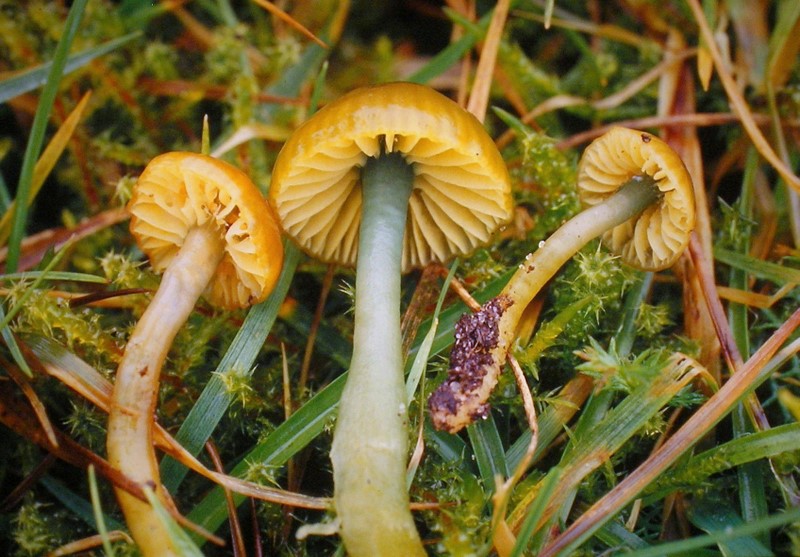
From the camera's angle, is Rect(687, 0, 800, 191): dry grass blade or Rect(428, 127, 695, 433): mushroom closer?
Rect(428, 127, 695, 433): mushroom

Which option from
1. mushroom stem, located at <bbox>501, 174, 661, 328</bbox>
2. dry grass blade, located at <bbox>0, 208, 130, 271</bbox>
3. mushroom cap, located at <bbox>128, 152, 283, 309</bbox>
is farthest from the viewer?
dry grass blade, located at <bbox>0, 208, 130, 271</bbox>

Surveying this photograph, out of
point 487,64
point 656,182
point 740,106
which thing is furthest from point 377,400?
point 740,106

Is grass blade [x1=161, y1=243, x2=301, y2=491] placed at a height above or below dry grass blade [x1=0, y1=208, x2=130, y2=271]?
below

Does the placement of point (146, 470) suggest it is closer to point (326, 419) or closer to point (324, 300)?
point (326, 419)

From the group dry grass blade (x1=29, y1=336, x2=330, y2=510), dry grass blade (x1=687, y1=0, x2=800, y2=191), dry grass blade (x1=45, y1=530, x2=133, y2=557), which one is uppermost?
dry grass blade (x1=687, y1=0, x2=800, y2=191)

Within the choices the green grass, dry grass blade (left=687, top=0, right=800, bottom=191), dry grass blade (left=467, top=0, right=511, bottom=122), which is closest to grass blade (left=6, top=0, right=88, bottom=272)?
the green grass

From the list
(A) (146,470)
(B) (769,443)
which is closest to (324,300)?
(A) (146,470)

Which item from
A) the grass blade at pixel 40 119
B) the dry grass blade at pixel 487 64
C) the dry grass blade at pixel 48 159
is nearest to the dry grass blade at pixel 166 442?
the grass blade at pixel 40 119

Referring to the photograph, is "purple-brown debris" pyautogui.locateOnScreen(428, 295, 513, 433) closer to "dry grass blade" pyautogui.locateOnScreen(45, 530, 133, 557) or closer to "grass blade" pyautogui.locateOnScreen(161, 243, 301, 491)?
"grass blade" pyautogui.locateOnScreen(161, 243, 301, 491)
